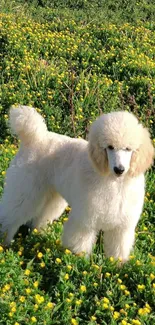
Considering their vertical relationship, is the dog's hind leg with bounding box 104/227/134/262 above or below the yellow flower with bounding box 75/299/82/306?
above

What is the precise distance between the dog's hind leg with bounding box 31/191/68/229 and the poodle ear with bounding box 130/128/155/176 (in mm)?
1070

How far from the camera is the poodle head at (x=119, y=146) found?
11.2 ft

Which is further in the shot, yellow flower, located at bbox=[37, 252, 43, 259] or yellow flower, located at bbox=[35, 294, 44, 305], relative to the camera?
yellow flower, located at bbox=[37, 252, 43, 259]

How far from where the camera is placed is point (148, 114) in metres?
6.41

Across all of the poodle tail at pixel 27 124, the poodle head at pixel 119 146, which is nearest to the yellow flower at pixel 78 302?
the poodle head at pixel 119 146

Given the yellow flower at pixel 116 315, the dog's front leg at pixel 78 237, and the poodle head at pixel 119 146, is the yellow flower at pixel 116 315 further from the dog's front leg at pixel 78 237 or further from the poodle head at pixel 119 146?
the poodle head at pixel 119 146

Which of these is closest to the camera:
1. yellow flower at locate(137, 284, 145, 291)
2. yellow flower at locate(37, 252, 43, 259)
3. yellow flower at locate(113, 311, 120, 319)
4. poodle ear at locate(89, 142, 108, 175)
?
poodle ear at locate(89, 142, 108, 175)

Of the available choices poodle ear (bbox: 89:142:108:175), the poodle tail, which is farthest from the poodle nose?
the poodle tail

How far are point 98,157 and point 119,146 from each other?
19 centimetres

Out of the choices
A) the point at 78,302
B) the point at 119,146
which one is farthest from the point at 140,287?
the point at 119,146

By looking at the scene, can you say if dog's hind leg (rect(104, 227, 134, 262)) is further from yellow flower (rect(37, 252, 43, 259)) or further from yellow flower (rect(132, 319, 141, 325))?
yellow flower (rect(132, 319, 141, 325))

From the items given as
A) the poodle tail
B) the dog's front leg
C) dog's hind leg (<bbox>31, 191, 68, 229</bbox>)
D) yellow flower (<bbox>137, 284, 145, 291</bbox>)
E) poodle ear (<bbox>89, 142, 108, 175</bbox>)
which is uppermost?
the poodle tail

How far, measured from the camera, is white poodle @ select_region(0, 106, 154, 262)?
3484 millimetres

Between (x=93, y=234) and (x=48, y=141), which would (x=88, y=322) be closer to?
(x=93, y=234)
